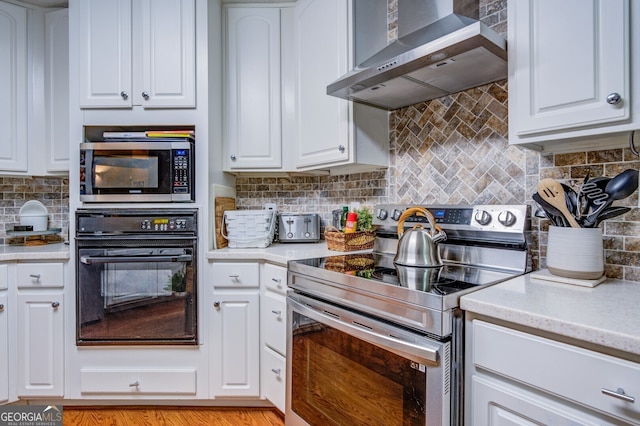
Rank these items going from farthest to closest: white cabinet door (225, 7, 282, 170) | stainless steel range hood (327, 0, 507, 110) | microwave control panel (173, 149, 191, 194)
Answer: white cabinet door (225, 7, 282, 170), microwave control panel (173, 149, 191, 194), stainless steel range hood (327, 0, 507, 110)

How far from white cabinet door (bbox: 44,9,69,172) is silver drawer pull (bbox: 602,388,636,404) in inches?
110

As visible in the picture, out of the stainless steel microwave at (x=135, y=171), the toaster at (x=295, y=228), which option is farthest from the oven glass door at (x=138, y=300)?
the toaster at (x=295, y=228)

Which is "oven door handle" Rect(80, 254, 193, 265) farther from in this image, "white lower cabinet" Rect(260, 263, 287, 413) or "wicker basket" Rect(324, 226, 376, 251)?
"wicker basket" Rect(324, 226, 376, 251)

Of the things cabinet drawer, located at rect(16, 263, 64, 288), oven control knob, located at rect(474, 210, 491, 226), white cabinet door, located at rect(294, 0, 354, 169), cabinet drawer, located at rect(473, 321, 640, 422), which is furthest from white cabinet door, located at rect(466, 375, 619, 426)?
cabinet drawer, located at rect(16, 263, 64, 288)

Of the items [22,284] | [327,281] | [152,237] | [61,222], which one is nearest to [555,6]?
[327,281]

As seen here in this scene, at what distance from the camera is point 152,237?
73.4 inches

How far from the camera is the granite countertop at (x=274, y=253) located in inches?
67.3

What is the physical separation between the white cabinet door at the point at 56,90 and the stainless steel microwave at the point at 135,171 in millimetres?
489

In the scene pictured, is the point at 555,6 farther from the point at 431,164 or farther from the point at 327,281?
the point at 327,281

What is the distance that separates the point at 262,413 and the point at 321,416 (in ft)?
2.32

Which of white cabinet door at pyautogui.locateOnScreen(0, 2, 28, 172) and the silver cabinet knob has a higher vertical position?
white cabinet door at pyautogui.locateOnScreen(0, 2, 28, 172)

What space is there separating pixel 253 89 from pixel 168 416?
2.00 m

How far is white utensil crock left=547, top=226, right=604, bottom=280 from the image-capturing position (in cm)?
107

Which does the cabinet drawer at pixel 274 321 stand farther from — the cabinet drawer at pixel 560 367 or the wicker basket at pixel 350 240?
the cabinet drawer at pixel 560 367
